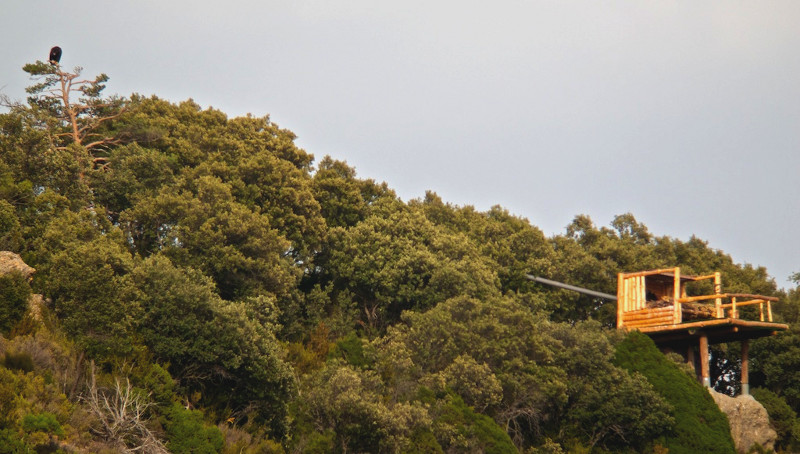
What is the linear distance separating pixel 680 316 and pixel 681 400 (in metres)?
5.15

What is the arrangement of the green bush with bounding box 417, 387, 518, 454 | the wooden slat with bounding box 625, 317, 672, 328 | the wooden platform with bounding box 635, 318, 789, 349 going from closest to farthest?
the green bush with bounding box 417, 387, 518, 454
the wooden platform with bounding box 635, 318, 789, 349
the wooden slat with bounding box 625, 317, 672, 328

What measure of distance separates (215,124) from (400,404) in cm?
2155

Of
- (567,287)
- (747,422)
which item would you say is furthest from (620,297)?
(747,422)

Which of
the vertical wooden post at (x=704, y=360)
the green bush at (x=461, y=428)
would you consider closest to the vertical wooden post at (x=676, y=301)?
the vertical wooden post at (x=704, y=360)

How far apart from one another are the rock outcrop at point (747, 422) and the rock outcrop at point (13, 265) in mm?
25181

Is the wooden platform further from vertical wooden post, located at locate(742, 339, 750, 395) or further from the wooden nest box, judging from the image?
vertical wooden post, located at locate(742, 339, 750, 395)

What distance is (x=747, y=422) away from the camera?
121 ft

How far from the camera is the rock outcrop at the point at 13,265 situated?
26345 millimetres

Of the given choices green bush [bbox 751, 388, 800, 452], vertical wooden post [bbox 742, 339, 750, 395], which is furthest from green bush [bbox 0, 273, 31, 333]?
green bush [bbox 751, 388, 800, 452]

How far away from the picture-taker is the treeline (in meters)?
25.1

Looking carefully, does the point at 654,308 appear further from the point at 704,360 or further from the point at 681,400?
the point at 681,400

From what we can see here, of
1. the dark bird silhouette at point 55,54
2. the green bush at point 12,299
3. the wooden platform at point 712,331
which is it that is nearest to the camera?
the green bush at point 12,299

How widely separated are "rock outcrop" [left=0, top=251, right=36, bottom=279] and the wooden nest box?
23132mm

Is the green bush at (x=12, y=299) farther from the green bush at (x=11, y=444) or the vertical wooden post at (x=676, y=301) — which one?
the vertical wooden post at (x=676, y=301)
